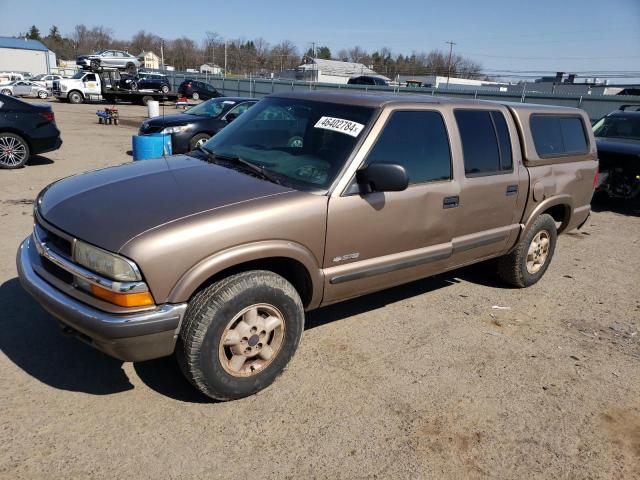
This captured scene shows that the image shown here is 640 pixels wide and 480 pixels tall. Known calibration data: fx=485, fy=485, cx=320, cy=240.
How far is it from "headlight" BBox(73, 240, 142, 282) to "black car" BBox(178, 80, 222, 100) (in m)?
32.1

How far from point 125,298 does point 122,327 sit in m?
0.15

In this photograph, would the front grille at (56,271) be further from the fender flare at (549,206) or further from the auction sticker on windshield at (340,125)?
the fender flare at (549,206)

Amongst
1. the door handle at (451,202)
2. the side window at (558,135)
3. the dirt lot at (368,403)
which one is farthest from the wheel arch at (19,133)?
the side window at (558,135)

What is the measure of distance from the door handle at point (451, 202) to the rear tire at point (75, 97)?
31.0m

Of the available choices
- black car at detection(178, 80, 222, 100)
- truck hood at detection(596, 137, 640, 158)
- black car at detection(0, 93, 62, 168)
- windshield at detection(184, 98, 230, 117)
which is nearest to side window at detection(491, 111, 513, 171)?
truck hood at detection(596, 137, 640, 158)

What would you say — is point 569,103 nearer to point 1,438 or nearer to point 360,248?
point 360,248

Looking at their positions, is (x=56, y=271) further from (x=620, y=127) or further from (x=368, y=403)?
(x=620, y=127)

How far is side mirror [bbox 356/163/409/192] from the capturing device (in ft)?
10.2

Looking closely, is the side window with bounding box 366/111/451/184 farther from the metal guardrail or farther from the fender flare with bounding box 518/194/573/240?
the metal guardrail

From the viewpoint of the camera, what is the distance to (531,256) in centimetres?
506

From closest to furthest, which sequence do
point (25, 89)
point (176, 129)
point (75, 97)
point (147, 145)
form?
1. point (147, 145)
2. point (176, 129)
3. point (75, 97)
4. point (25, 89)

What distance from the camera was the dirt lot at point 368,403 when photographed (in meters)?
2.56

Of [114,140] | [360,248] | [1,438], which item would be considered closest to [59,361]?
[1,438]

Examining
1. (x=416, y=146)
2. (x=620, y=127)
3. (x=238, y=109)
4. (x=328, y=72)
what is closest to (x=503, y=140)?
(x=416, y=146)
